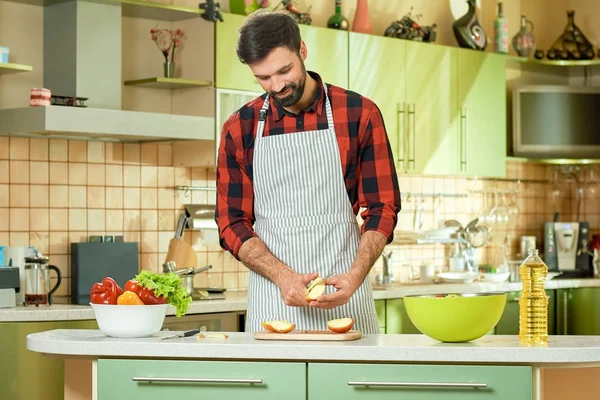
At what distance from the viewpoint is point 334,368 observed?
93.4 inches

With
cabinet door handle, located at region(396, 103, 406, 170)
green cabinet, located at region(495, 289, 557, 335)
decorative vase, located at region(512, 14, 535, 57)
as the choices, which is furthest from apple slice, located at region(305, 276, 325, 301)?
decorative vase, located at region(512, 14, 535, 57)

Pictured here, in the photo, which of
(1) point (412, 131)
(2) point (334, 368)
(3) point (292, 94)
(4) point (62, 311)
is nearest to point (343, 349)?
(2) point (334, 368)

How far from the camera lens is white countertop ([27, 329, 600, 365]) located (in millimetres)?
2320

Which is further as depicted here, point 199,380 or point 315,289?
point 315,289

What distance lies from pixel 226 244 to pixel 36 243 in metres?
1.77

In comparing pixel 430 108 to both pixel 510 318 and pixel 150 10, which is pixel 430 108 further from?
pixel 150 10

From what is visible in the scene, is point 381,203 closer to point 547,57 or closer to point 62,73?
point 62,73

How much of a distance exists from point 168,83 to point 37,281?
1.09 metres

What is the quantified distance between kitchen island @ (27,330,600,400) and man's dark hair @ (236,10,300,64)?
0.77m

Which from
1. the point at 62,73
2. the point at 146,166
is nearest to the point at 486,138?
the point at 146,166

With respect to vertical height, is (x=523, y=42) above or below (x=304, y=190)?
above

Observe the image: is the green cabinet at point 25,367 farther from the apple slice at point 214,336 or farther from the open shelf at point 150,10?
the apple slice at point 214,336

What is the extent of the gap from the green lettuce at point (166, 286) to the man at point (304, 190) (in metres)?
0.26

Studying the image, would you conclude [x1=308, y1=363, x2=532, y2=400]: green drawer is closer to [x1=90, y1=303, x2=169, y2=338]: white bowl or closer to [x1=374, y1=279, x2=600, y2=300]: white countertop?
[x1=90, y1=303, x2=169, y2=338]: white bowl
